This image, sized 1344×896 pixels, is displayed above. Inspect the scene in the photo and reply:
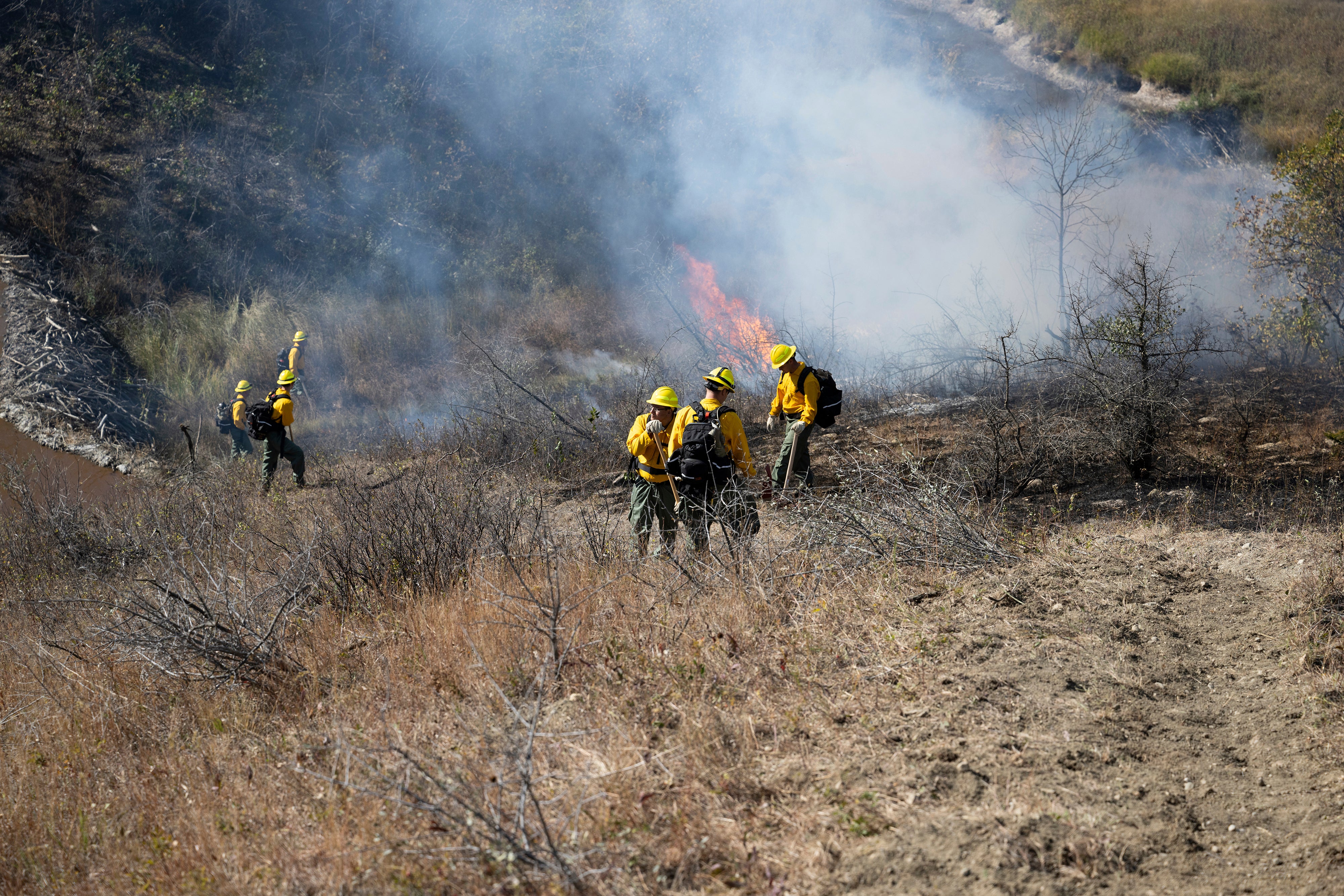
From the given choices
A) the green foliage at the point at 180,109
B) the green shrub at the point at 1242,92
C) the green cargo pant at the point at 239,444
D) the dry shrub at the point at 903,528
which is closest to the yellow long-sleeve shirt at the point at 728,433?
the dry shrub at the point at 903,528

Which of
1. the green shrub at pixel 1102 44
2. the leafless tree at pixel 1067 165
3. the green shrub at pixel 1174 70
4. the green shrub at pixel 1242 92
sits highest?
the green shrub at pixel 1102 44

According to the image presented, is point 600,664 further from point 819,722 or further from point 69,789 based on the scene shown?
point 69,789

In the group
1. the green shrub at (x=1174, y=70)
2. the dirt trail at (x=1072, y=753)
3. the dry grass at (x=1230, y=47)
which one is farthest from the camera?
the green shrub at (x=1174, y=70)

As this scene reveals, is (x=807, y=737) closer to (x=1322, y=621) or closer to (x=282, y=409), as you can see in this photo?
(x=1322, y=621)

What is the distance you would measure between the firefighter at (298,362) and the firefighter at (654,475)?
6706 mm

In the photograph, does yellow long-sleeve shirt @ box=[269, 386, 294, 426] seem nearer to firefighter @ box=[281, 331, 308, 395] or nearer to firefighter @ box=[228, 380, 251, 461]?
firefighter @ box=[281, 331, 308, 395]

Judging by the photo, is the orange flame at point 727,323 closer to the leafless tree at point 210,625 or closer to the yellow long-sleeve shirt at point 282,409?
the yellow long-sleeve shirt at point 282,409

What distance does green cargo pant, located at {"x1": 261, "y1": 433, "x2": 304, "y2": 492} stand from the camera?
990 cm

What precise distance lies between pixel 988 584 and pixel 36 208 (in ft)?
57.6

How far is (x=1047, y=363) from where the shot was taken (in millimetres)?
9797

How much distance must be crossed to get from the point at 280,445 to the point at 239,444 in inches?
70.4

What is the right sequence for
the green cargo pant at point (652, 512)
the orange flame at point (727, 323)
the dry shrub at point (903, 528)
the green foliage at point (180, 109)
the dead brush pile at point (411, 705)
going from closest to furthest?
the dead brush pile at point (411, 705), the dry shrub at point (903, 528), the green cargo pant at point (652, 512), the orange flame at point (727, 323), the green foliage at point (180, 109)

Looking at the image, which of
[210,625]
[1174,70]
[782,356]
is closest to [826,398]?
[782,356]

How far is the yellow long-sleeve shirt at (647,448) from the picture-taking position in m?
5.89
